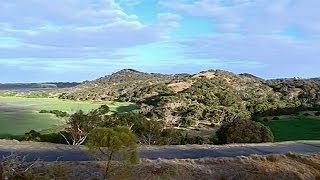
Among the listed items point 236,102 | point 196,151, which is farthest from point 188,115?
point 196,151

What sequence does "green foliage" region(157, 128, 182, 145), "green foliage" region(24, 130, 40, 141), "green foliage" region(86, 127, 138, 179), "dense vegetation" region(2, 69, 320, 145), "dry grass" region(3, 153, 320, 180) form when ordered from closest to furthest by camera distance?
"green foliage" region(86, 127, 138, 179), "dry grass" region(3, 153, 320, 180), "green foliage" region(157, 128, 182, 145), "green foliage" region(24, 130, 40, 141), "dense vegetation" region(2, 69, 320, 145)

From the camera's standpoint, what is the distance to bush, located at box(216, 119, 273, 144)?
31.6m

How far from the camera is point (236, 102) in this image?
84.8m

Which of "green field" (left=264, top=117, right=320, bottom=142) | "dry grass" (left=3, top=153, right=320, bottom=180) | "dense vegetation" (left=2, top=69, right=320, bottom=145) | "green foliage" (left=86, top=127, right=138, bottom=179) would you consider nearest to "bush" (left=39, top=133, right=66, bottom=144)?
"dense vegetation" (left=2, top=69, right=320, bottom=145)

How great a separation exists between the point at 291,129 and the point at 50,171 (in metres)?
50.3

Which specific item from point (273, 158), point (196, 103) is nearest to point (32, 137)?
point (273, 158)

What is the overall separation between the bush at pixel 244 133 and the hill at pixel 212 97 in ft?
111

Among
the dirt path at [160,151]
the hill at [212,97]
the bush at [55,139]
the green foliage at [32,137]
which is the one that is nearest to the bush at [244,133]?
the dirt path at [160,151]

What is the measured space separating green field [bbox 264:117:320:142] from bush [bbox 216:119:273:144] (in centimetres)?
1962

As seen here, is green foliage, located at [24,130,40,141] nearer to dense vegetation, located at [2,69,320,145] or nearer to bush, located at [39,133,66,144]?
bush, located at [39,133,66,144]

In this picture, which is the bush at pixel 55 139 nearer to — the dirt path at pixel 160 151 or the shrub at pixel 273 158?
the dirt path at pixel 160 151

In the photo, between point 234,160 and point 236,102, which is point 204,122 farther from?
point 234,160

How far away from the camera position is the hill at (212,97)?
76.0 meters

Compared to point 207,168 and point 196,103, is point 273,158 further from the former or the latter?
point 196,103
